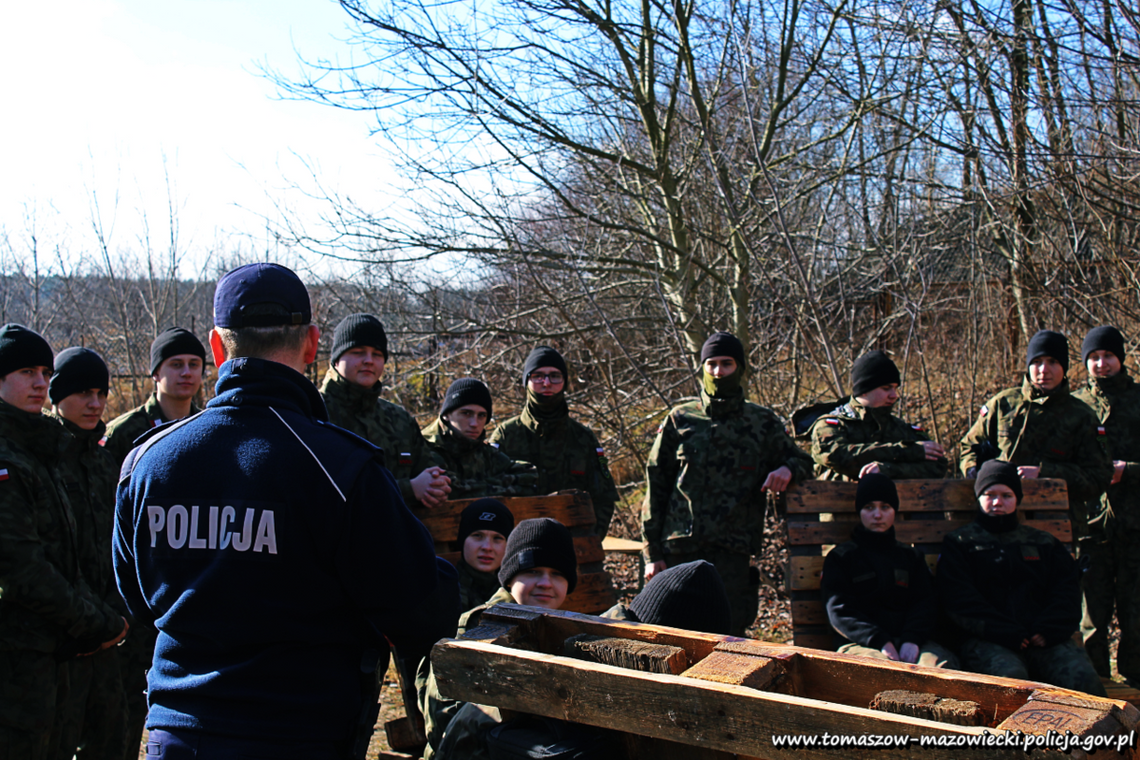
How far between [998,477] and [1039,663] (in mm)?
1049

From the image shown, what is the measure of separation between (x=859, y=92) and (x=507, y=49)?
12.3 ft

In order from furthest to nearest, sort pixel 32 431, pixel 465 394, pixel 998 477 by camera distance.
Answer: pixel 465 394, pixel 998 477, pixel 32 431

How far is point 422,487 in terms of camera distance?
15.9ft

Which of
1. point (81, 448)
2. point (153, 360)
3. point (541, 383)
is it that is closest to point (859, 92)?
point (541, 383)

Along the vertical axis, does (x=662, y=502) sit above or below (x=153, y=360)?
below

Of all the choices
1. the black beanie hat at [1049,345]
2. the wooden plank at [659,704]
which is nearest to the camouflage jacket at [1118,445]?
the black beanie hat at [1049,345]

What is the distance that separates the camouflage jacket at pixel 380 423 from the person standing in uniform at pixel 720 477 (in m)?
1.57

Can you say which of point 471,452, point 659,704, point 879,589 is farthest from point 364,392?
point 659,704

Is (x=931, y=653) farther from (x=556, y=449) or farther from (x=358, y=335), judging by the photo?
(x=358, y=335)

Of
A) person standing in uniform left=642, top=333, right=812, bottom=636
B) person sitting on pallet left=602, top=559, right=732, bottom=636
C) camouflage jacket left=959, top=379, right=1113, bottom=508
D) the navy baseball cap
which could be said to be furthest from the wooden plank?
camouflage jacket left=959, top=379, right=1113, bottom=508

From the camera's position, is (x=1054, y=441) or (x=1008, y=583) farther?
(x=1054, y=441)

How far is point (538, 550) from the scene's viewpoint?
12.4ft

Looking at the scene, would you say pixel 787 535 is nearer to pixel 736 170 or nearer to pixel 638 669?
pixel 638 669

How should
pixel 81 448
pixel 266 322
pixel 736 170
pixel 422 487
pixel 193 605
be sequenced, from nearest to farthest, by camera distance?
1. pixel 193 605
2. pixel 266 322
3. pixel 81 448
4. pixel 422 487
5. pixel 736 170
